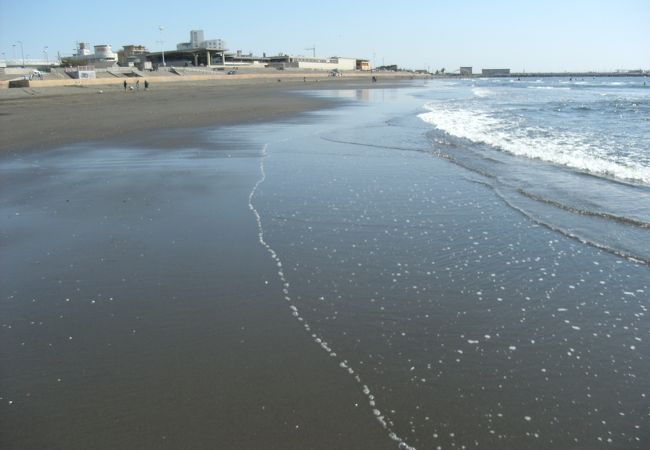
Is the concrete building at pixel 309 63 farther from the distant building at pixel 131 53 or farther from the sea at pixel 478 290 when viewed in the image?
the sea at pixel 478 290

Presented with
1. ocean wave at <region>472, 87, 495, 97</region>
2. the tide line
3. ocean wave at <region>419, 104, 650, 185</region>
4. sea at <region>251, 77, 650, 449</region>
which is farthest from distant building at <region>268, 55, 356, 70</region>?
the tide line

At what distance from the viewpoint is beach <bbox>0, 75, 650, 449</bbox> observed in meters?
2.98

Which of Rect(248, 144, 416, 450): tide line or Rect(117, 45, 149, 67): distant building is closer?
Rect(248, 144, 416, 450): tide line

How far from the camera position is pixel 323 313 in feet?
14.3

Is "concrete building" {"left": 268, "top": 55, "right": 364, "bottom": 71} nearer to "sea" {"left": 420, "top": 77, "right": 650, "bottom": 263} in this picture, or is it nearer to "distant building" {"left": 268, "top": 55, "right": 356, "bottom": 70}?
"distant building" {"left": 268, "top": 55, "right": 356, "bottom": 70}

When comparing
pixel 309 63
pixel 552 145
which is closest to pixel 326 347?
pixel 552 145

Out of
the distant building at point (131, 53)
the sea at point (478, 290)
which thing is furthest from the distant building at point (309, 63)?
the sea at point (478, 290)

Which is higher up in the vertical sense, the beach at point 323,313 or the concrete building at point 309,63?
the concrete building at point 309,63

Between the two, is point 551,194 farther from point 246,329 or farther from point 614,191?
point 246,329

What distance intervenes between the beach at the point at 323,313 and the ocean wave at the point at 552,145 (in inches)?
54.0

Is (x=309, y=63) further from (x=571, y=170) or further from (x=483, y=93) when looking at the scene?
(x=571, y=170)

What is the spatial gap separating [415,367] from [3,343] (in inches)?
131

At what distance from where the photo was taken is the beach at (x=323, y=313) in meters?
2.98

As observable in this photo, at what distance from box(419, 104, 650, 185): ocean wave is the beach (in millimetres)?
1372
